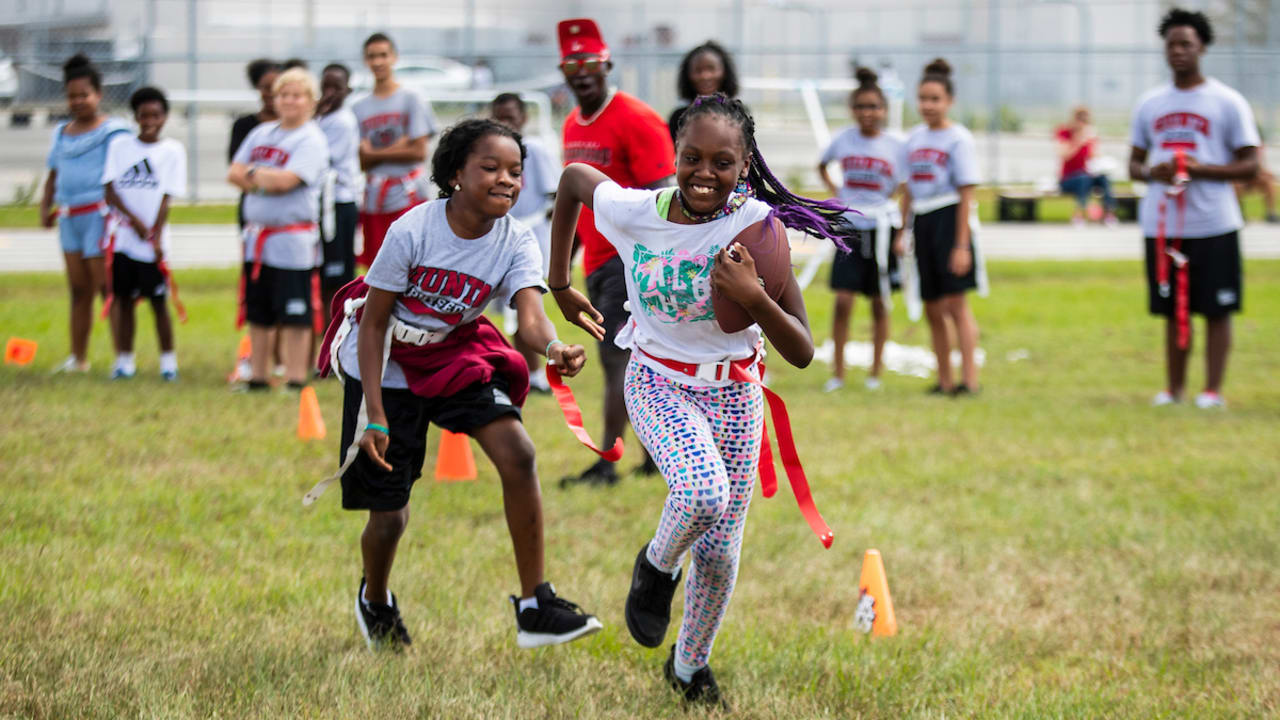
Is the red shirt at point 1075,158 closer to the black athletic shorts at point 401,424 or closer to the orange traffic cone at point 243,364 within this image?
the orange traffic cone at point 243,364

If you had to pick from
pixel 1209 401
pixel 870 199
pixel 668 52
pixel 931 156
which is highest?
pixel 668 52

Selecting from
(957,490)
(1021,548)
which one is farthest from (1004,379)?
(1021,548)

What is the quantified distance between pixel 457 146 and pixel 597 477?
10.0 ft

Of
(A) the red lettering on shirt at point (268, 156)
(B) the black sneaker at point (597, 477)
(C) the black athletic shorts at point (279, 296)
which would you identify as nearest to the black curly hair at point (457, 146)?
(B) the black sneaker at point (597, 477)

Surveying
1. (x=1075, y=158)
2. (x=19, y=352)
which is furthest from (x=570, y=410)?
(x=1075, y=158)

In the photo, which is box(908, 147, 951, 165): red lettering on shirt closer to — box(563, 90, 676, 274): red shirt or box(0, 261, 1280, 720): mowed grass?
box(0, 261, 1280, 720): mowed grass

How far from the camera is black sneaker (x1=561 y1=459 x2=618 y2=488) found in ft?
23.6

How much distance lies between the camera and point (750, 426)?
4.24 metres

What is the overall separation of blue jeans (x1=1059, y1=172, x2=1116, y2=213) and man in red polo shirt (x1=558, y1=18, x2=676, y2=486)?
19.7 meters

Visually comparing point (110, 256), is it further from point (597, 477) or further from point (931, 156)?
point (931, 156)

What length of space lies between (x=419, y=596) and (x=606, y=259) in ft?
7.90

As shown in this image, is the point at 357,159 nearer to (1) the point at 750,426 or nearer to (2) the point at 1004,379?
(2) the point at 1004,379

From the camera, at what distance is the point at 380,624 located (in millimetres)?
4668

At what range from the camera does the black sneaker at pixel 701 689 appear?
13.9 feet
